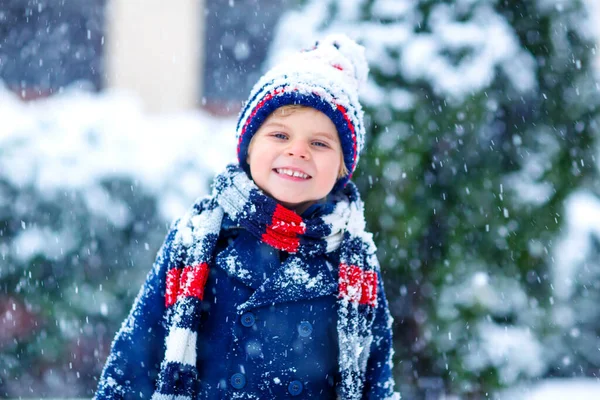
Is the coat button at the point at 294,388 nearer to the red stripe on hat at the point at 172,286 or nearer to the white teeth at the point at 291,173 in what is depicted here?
the red stripe on hat at the point at 172,286

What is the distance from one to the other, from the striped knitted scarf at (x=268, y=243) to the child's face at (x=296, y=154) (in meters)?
0.06

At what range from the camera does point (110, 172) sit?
402 centimetres

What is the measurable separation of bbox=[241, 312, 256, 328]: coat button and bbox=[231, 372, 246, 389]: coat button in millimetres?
143

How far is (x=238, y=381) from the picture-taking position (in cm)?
185

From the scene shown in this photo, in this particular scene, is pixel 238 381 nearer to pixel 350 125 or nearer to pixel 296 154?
pixel 296 154

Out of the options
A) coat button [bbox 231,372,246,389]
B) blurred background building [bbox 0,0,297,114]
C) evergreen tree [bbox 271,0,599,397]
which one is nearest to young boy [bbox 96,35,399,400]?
coat button [bbox 231,372,246,389]

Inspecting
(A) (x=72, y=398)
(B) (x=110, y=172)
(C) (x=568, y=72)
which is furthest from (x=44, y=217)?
(C) (x=568, y=72)

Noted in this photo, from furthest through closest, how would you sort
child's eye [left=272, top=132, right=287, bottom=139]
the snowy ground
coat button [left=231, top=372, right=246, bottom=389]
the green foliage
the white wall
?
the white wall → the snowy ground → the green foliage → child's eye [left=272, top=132, right=287, bottom=139] → coat button [left=231, top=372, right=246, bottom=389]

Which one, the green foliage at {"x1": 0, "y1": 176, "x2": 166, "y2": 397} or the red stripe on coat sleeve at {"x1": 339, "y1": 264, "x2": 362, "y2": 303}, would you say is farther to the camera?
the green foliage at {"x1": 0, "y1": 176, "x2": 166, "y2": 397}

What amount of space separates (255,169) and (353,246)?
398 mm

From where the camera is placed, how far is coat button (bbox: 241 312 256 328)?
188 centimetres

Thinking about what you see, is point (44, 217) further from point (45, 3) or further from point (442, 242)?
point (45, 3)

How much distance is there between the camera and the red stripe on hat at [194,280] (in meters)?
1.88

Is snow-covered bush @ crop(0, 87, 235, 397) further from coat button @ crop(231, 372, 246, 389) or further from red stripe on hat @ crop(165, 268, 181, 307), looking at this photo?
coat button @ crop(231, 372, 246, 389)
